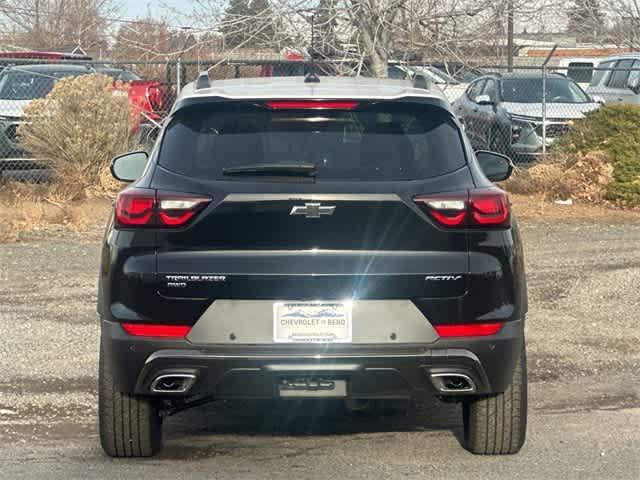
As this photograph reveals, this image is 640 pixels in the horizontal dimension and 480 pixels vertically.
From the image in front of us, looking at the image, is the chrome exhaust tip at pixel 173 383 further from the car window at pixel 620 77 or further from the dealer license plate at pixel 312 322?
the car window at pixel 620 77

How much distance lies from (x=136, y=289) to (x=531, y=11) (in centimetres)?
1178

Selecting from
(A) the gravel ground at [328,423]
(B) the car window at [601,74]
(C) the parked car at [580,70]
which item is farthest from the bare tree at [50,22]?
(A) the gravel ground at [328,423]

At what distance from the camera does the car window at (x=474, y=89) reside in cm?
2177

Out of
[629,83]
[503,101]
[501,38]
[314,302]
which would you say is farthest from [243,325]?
[629,83]

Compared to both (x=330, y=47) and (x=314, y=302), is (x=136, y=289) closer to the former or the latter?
(x=314, y=302)

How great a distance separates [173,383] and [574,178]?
11742mm

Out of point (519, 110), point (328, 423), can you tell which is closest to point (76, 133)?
point (519, 110)

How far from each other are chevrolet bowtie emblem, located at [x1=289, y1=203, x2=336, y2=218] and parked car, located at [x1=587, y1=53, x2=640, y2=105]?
17292mm

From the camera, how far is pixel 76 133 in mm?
15914

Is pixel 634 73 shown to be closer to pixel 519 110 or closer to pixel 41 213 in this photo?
pixel 519 110

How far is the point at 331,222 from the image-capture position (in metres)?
5.13

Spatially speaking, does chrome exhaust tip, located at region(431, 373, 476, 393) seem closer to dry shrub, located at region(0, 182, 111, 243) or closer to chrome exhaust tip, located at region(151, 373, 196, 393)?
chrome exhaust tip, located at region(151, 373, 196, 393)

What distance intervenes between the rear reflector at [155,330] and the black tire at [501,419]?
4.65 feet

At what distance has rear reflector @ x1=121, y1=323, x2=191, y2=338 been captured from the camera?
5.16m
